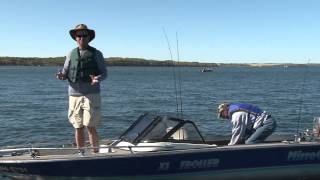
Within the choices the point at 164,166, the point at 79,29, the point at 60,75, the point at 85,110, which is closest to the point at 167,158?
the point at 164,166

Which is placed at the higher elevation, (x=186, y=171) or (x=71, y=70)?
(x=71, y=70)

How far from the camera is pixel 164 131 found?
9.30m

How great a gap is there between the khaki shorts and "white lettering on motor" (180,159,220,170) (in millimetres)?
1604

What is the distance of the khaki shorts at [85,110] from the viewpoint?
29.0ft

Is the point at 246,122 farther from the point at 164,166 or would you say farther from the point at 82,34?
the point at 82,34

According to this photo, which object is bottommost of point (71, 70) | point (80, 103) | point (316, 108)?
point (316, 108)

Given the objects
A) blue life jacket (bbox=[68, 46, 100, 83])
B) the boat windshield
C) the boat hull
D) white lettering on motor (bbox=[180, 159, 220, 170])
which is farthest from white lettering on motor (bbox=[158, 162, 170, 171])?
blue life jacket (bbox=[68, 46, 100, 83])

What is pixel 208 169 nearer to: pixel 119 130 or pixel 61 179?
pixel 61 179

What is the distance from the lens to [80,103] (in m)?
8.94

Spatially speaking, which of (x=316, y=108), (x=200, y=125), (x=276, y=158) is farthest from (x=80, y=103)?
(x=316, y=108)

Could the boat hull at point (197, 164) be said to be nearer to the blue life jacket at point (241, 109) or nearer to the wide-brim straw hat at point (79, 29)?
the blue life jacket at point (241, 109)

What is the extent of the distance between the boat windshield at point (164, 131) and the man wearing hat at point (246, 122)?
1.95 ft

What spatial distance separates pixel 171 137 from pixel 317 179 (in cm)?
271

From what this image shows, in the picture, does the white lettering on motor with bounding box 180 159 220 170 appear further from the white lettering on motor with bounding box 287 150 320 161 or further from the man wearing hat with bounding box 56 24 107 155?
the man wearing hat with bounding box 56 24 107 155
